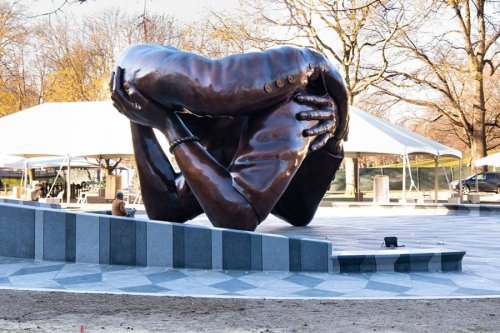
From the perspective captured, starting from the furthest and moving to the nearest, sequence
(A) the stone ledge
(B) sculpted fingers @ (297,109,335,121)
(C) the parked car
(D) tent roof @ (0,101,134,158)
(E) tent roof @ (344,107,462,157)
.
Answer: (C) the parked car, (D) tent roof @ (0,101,134,158), (E) tent roof @ (344,107,462,157), (B) sculpted fingers @ (297,109,335,121), (A) the stone ledge

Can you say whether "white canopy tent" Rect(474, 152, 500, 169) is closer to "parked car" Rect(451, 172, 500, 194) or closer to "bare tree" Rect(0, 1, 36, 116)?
"parked car" Rect(451, 172, 500, 194)

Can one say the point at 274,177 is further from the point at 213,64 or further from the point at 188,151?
the point at 213,64

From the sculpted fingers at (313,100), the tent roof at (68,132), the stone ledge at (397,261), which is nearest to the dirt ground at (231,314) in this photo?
the stone ledge at (397,261)

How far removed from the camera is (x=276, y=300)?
228 inches

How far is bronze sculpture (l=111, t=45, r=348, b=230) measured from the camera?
7715 mm

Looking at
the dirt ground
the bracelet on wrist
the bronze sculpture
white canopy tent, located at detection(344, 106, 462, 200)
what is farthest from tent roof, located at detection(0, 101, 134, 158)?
the dirt ground

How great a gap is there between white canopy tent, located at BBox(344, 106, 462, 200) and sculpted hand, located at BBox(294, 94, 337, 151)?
1386 cm

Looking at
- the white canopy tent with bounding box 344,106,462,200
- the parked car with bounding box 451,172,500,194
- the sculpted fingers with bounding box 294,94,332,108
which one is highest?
the white canopy tent with bounding box 344,106,462,200

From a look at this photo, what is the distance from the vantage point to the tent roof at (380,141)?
22844 millimetres

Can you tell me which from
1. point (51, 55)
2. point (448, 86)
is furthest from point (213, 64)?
point (51, 55)

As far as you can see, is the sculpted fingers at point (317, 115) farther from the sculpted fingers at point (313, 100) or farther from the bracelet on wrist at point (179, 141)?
the bracelet on wrist at point (179, 141)

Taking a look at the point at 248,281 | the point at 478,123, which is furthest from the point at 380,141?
the point at 248,281

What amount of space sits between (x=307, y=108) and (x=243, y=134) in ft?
3.20

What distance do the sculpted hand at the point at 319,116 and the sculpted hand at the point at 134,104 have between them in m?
1.89
